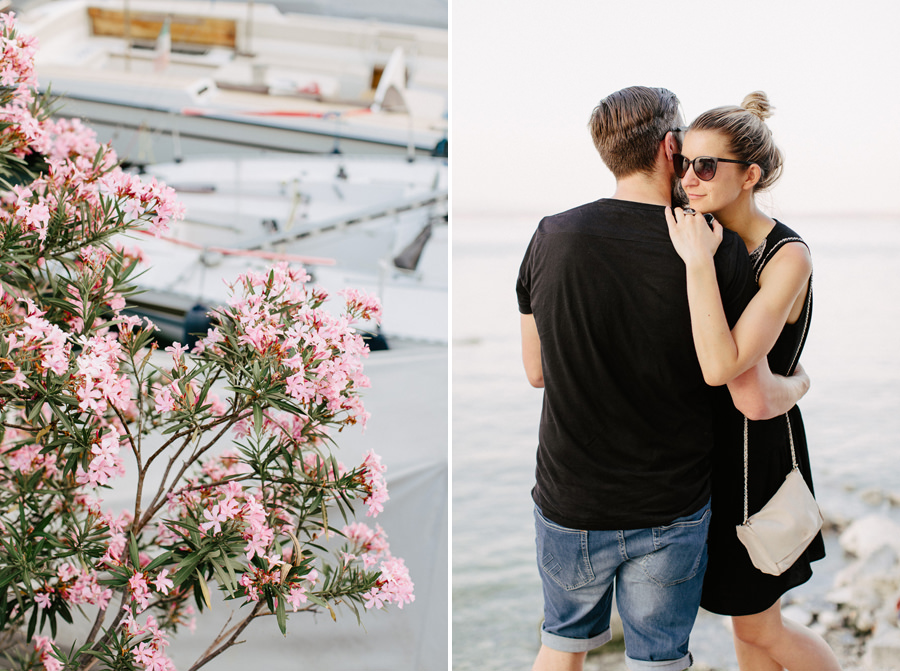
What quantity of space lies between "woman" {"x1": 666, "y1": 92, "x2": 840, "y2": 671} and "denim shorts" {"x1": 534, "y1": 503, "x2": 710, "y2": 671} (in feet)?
0.39

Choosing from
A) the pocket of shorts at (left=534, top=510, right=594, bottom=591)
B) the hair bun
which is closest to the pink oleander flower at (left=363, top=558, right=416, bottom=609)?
the pocket of shorts at (left=534, top=510, right=594, bottom=591)

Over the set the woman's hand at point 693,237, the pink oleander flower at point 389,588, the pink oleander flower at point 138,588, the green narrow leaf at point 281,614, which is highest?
the woman's hand at point 693,237

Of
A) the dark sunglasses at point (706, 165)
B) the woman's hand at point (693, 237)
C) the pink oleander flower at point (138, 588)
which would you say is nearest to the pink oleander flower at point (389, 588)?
the pink oleander flower at point (138, 588)

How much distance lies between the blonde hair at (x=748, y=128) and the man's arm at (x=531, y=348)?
0.41 meters

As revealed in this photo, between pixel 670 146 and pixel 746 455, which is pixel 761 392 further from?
pixel 670 146

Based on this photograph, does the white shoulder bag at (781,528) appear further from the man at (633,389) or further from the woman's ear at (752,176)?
the woman's ear at (752,176)

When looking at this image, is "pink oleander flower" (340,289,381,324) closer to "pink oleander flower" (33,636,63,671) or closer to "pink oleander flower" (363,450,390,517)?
"pink oleander flower" (363,450,390,517)

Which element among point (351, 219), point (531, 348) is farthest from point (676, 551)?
point (351, 219)

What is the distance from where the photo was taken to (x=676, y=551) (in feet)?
3.80

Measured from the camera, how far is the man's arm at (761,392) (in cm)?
111

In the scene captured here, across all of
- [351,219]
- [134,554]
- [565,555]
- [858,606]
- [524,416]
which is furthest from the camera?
[524,416]

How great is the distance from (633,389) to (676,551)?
0.87 ft

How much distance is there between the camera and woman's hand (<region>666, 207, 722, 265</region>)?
102 cm

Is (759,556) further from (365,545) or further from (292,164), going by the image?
(292,164)
